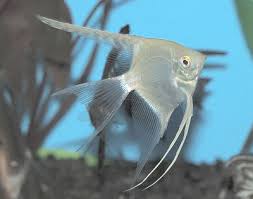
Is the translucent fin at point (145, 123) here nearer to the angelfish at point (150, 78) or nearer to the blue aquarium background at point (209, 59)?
the angelfish at point (150, 78)

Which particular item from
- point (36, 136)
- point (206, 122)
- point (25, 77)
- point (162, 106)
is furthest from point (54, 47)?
point (206, 122)

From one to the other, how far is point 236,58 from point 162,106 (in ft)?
2.22

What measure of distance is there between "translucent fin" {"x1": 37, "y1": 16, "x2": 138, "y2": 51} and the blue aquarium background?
50 centimetres

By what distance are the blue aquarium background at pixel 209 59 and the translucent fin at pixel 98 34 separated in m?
0.50

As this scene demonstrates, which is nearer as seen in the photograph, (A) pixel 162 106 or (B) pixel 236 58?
(A) pixel 162 106

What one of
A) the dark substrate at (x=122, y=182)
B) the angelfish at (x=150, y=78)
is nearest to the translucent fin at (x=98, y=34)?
the angelfish at (x=150, y=78)

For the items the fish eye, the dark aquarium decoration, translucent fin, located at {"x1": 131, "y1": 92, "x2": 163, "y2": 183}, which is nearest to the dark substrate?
the dark aquarium decoration

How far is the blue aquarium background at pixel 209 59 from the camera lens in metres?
1.21

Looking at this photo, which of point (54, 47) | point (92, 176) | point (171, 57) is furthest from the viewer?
point (92, 176)

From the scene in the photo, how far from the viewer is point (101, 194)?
109cm

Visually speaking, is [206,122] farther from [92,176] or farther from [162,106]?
[162,106]

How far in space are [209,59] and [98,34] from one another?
721mm

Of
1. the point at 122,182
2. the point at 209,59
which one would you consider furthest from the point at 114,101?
the point at 209,59

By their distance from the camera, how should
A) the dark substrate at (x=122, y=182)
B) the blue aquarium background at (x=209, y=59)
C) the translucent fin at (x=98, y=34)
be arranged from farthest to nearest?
1. the blue aquarium background at (x=209, y=59)
2. the dark substrate at (x=122, y=182)
3. the translucent fin at (x=98, y=34)
